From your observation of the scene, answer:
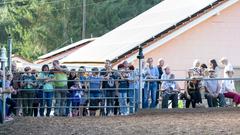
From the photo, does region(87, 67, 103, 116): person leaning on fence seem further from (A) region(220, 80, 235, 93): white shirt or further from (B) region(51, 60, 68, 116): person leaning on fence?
(A) region(220, 80, 235, 93): white shirt

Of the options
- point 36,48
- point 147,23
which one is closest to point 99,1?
point 36,48

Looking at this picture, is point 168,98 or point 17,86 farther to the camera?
point 168,98

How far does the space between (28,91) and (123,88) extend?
2.47m

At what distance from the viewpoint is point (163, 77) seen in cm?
2208

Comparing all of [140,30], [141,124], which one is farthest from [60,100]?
[140,30]

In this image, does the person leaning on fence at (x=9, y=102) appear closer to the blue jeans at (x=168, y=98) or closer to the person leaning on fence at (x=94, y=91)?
the person leaning on fence at (x=94, y=91)

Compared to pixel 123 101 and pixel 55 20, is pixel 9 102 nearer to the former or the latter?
pixel 123 101

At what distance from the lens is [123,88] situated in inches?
822

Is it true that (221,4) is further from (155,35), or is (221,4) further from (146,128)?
(146,128)

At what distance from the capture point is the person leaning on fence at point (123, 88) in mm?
20797

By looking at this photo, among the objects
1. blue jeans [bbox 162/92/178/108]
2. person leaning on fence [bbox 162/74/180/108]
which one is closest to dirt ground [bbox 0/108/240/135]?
blue jeans [bbox 162/92/178/108]

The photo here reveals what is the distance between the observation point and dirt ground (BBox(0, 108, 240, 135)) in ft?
48.8

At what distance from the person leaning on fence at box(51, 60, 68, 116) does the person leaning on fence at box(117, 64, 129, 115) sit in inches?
55.4

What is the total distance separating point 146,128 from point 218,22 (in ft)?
51.6
